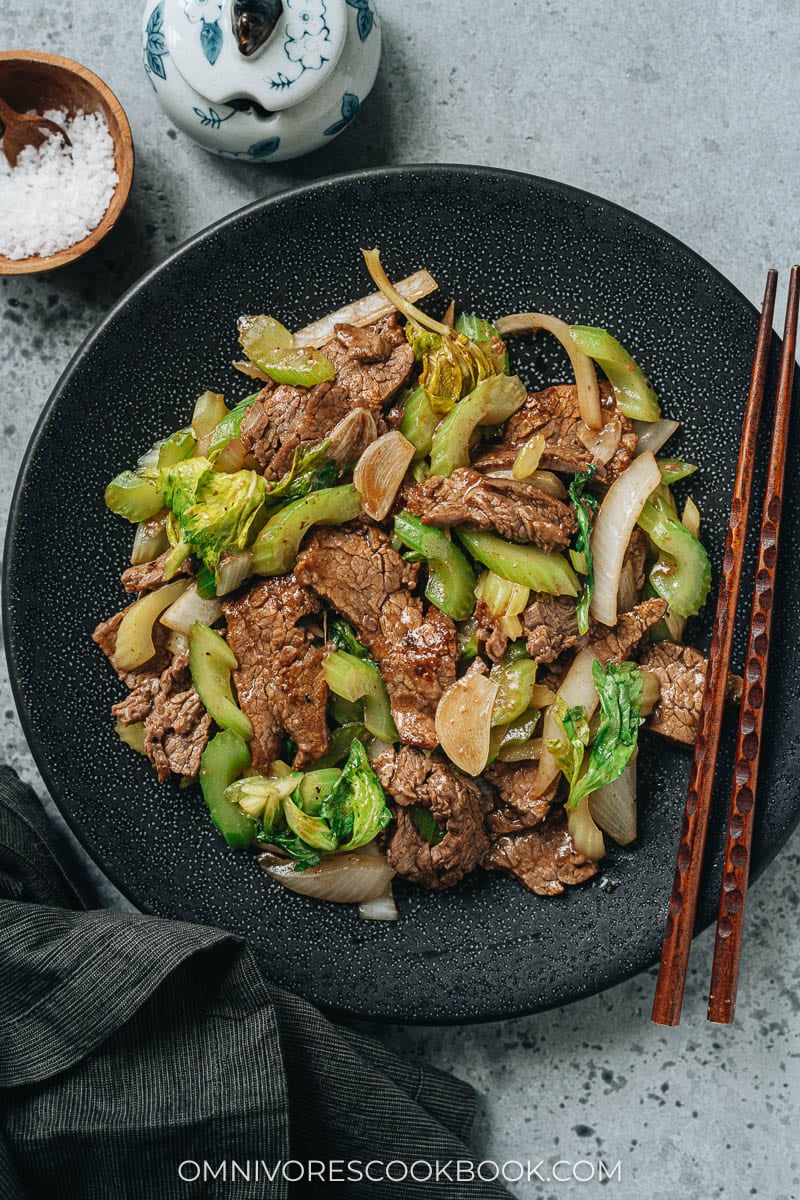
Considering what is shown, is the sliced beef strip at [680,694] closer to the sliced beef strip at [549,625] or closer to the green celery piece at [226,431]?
the sliced beef strip at [549,625]

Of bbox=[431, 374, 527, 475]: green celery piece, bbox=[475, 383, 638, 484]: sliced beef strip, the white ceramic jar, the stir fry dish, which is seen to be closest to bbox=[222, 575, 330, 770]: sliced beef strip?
the stir fry dish

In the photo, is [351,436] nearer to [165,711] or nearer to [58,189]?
[165,711]

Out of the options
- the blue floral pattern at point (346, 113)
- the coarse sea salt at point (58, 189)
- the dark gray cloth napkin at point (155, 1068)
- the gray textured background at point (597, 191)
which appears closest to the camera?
the dark gray cloth napkin at point (155, 1068)

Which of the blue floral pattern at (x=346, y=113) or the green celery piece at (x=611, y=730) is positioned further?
the blue floral pattern at (x=346, y=113)

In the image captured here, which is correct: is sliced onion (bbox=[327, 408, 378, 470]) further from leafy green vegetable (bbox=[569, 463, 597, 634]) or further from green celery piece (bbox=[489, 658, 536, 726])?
green celery piece (bbox=[489, 658, 536, 726])

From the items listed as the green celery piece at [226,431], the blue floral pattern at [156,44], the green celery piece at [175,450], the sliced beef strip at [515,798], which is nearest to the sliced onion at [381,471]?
the green celery piece at [226,431]

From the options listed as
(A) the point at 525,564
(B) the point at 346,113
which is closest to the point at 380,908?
(A) the point at 525,564
